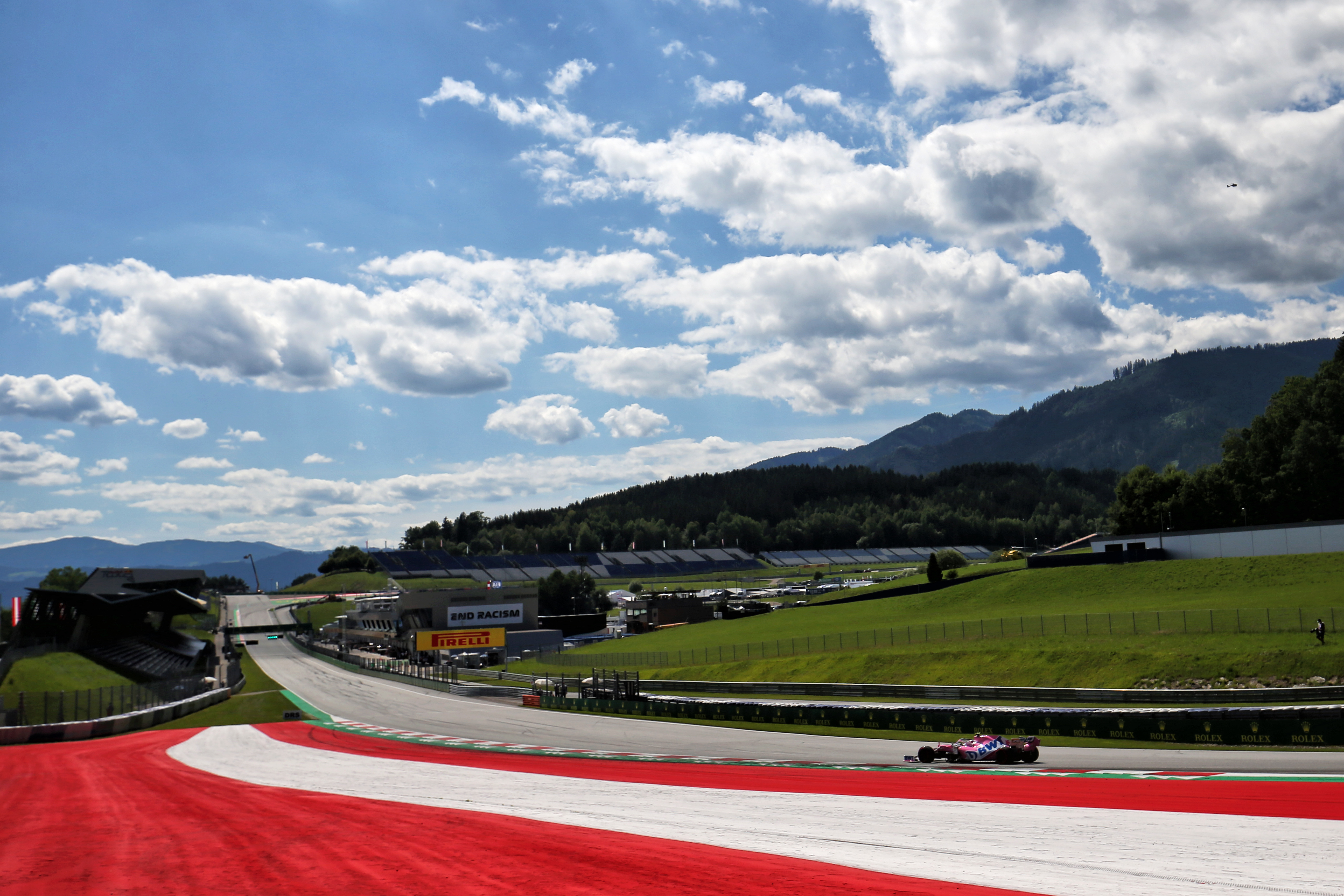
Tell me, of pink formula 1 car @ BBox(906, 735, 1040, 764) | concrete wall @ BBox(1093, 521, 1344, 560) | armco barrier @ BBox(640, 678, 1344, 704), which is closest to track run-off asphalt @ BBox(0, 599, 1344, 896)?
pink formula 1 car @ BBox(906, 735, 1040, 764)

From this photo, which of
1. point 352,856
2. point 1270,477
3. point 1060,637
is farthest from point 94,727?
point 1270,477

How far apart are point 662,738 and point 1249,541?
57187mm

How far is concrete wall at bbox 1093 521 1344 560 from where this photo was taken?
62.6 meters

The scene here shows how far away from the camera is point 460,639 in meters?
87.8

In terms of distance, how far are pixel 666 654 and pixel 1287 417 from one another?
6836 cm

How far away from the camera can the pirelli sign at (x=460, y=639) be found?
8562cm

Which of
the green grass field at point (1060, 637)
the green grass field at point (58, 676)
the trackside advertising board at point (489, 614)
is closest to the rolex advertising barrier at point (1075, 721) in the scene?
the green grass field at point (1060, 637)

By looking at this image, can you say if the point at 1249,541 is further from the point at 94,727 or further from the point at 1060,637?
the point at 94,727

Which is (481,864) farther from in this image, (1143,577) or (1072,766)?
(1143,577)

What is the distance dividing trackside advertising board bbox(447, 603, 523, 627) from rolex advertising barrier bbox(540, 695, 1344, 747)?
5995 centimetres

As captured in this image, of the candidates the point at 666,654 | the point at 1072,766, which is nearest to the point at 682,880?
the point at 1072,766

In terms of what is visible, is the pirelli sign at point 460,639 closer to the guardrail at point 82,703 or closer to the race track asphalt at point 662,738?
the race track asphalt at point 662,738

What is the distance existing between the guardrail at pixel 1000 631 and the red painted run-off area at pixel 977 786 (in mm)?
28160

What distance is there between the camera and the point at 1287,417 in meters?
84.5
